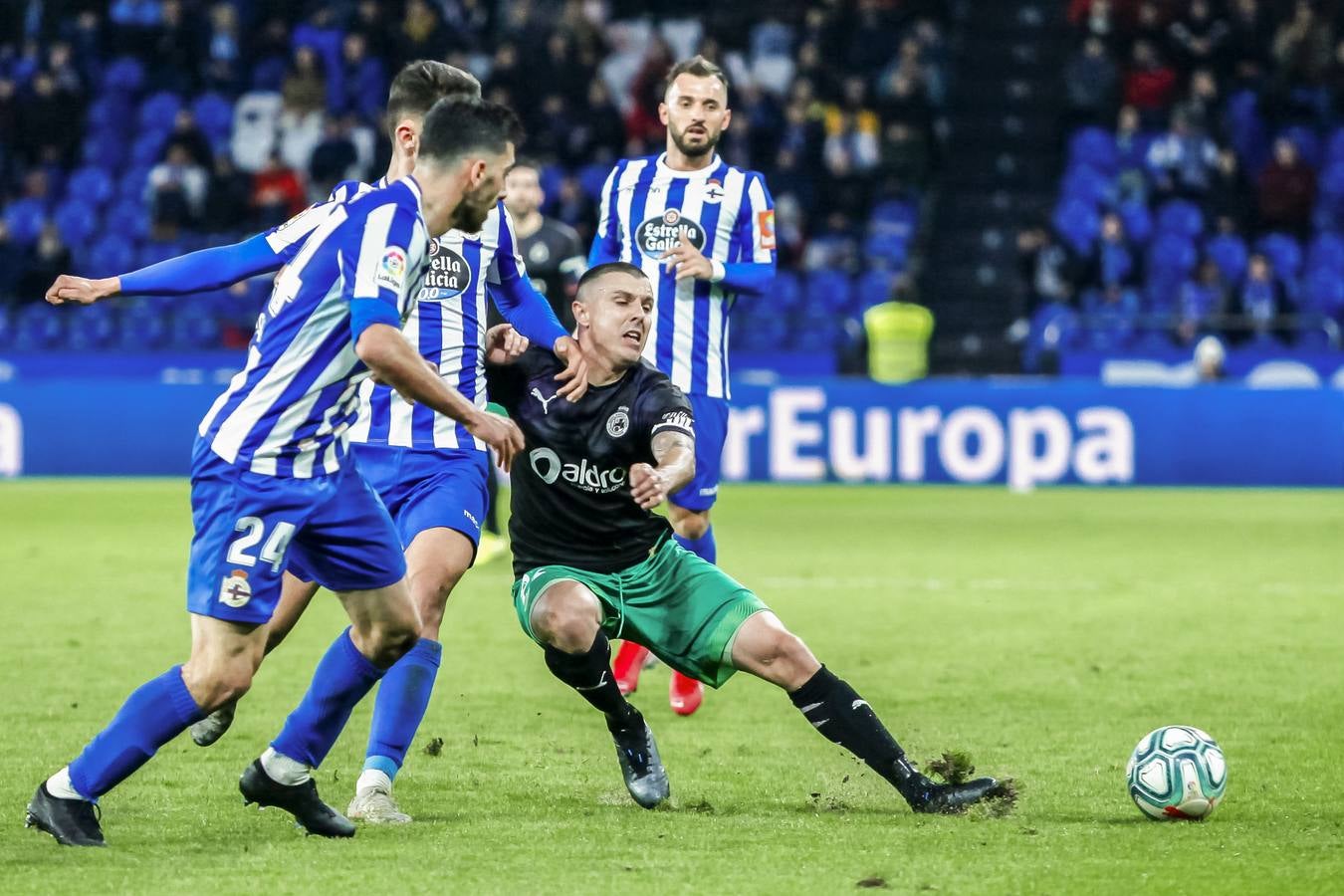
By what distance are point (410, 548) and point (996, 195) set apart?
17668mm

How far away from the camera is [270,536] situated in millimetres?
4777

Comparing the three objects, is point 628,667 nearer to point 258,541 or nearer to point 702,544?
point 702,544

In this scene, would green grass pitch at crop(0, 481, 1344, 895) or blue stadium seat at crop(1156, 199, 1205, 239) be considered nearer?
green grass pitch at crop(0, 481, 1344, 895)

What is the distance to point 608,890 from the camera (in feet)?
14.5

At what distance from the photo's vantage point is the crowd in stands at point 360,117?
67.7 feet

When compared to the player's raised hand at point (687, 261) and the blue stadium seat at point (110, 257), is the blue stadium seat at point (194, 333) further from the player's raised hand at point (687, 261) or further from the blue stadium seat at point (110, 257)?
the player's raised hand at point (687, 261)

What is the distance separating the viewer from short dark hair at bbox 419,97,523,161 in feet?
15.7

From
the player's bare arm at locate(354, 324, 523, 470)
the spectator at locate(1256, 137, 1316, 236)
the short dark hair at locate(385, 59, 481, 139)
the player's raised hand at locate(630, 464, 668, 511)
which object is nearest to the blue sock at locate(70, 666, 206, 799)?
the player's bare arm at locate(354, 324, 523, 470)

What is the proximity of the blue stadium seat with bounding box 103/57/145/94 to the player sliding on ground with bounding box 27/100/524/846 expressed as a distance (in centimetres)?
1916

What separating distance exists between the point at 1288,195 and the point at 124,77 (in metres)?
13.1

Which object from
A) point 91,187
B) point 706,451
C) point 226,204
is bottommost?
point 706,451

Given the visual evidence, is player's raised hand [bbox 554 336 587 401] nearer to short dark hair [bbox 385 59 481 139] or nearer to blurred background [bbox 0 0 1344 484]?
short dark hair [bbox 385 59 481 139]

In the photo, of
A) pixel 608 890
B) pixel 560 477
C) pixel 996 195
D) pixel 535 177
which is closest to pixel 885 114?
pixel 996 195

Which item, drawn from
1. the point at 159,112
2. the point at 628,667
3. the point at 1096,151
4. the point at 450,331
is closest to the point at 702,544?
the point at 628,667
